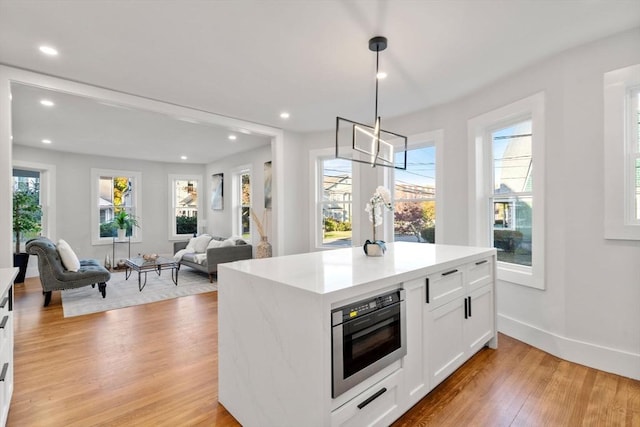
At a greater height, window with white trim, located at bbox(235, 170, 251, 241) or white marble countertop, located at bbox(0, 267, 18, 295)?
window with white trim, located at bbox(235, 170, 251, 241)

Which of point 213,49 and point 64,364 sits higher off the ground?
point 213,49

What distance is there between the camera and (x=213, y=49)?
2.66 metres

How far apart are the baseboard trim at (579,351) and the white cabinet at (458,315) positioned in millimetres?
451

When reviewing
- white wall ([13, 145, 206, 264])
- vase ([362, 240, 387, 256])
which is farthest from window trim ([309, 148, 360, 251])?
white wall ([13, 145, 206, 264])

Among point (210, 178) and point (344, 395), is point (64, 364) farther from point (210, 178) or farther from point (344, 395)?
point (210, 178)

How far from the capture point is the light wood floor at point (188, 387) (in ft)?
6.28

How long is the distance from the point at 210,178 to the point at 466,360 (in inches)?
301

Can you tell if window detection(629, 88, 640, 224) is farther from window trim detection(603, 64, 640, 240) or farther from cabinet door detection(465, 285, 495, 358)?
cabinet door detection(465, 285, 495, 358)

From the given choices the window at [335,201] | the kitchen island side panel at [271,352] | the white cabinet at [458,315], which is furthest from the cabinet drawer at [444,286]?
the window at [335,201]

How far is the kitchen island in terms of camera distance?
1.40 meters

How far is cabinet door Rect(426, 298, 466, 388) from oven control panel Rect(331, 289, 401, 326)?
0.44 metres

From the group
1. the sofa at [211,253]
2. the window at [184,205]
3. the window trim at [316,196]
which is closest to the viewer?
the window trim at [316,196]

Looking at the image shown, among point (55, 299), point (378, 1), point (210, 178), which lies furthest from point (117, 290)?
point (378, 1)

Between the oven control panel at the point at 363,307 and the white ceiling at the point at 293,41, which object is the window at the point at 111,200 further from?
the oven control panel at the point at 363,307
